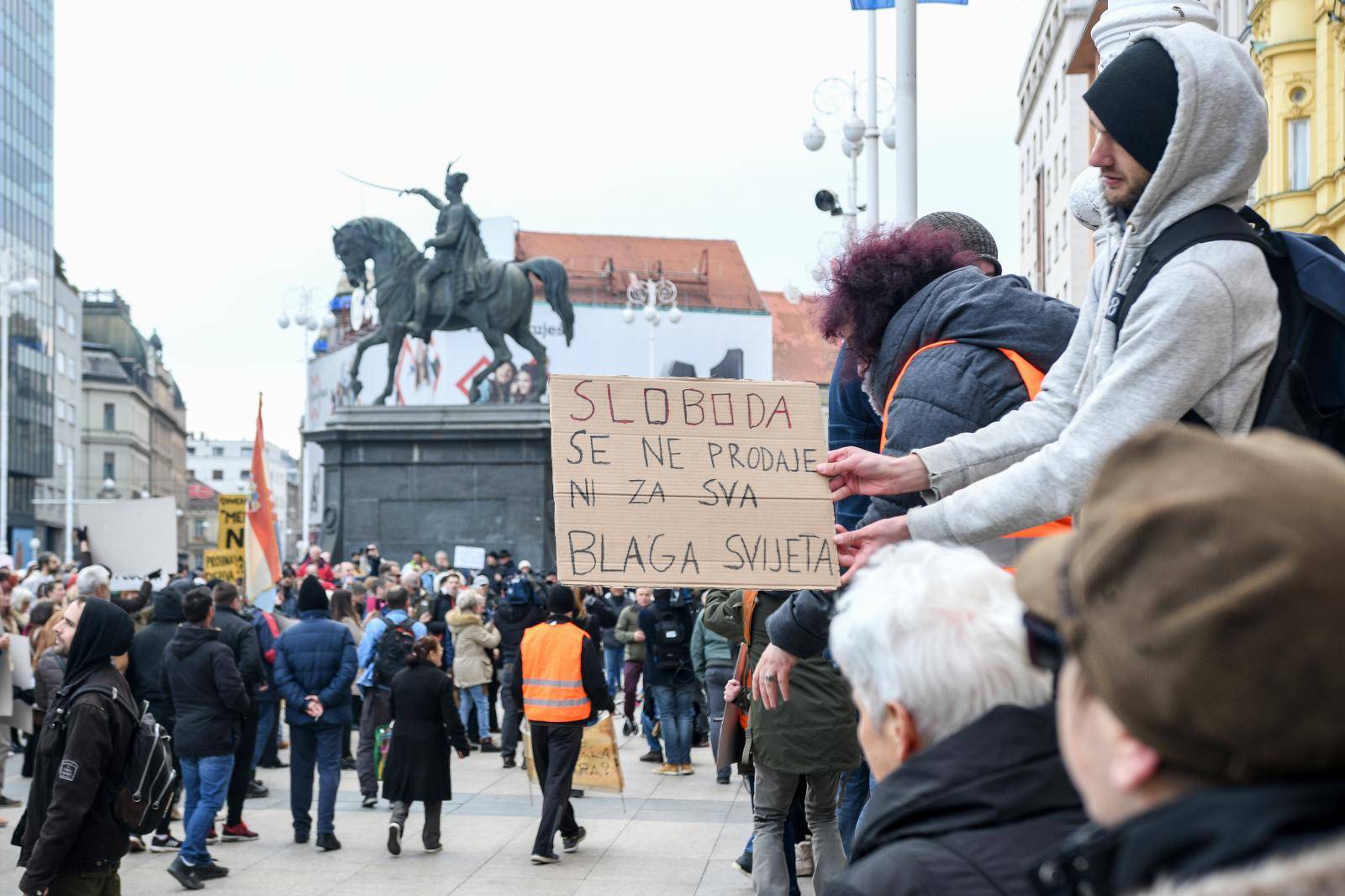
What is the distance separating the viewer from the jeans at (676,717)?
1653cm

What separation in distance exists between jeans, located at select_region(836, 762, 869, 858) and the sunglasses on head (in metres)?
6.42

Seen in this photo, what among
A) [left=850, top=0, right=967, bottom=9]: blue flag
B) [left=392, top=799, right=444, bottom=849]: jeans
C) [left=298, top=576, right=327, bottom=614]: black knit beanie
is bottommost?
[left=392, top=799, right=444, bottom=849]: jeans

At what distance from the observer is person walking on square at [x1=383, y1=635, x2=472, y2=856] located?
1227 cm

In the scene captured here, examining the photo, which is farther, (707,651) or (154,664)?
(707,651)

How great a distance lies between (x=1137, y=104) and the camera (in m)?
3.01

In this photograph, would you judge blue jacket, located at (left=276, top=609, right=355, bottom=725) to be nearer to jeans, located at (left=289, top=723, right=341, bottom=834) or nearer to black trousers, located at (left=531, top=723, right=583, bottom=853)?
jeans, located at (left=289, top=723, right=341, bottom=834)

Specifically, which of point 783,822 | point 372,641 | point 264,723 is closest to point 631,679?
point 264,723

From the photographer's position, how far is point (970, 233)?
4.80 meters

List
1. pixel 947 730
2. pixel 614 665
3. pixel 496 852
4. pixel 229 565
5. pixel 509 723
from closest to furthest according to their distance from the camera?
1. pixel 947 730
2. pixel 496 852
3. pixel 509 723
4. pixel 229 565
5. pixel 614 665

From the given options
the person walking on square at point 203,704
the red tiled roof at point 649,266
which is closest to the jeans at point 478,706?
the person walking on square at point 203,704

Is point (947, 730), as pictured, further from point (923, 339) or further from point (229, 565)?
point (229, 565)

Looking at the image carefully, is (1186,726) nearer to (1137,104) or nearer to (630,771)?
(1137,104)

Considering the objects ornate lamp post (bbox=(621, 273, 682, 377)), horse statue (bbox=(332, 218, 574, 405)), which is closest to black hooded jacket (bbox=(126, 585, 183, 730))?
horse statue (bbox=(332, 218, 574, 405))

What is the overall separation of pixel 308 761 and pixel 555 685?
2279mm
